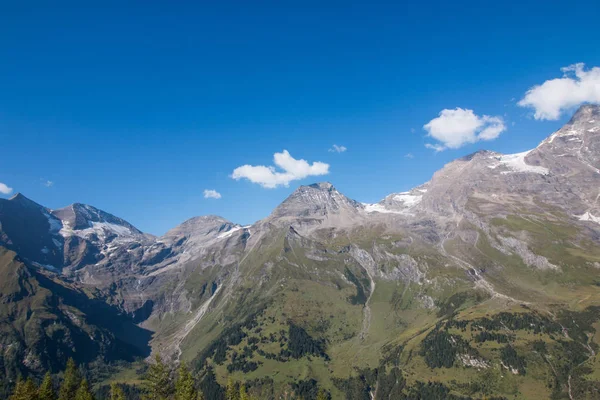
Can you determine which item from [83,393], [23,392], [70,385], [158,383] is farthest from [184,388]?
[70,385]

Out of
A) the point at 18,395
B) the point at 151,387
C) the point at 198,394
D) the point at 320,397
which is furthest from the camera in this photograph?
the point at 320,397

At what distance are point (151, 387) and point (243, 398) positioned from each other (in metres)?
22.3

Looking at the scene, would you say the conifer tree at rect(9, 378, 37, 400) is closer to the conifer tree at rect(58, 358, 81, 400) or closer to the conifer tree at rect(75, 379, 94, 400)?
the conifer tree at rect(75, 379, 94, 400)

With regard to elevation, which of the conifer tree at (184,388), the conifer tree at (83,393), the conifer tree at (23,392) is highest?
the conifer tree at (184,388)

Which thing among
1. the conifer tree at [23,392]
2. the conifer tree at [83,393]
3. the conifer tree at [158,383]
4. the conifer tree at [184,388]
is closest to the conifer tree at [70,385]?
the conifer tree at [83,393]

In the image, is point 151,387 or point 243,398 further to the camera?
point 243,398

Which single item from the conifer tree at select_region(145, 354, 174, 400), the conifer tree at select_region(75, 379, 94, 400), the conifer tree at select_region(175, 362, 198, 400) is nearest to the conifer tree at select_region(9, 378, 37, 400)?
the conifer tree at select_region(75, 379, 94, 400)

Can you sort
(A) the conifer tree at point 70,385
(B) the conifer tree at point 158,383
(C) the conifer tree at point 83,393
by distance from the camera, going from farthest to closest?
(A) the conifer tree at point 70,385 < (C) the conifer tree at point 83,393 < (B) the conifer tree at point 158,383

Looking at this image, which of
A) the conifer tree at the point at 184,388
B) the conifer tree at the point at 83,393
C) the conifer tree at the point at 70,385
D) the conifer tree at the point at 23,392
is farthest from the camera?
the conifer tree at the point at 70,385

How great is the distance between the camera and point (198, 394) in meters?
90.3

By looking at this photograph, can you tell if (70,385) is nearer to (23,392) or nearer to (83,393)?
(83,393)

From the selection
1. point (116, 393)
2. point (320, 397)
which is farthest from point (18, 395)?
point (320, 397)

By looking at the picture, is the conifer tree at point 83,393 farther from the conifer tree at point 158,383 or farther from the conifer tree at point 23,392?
the conifer tree at point 158,383

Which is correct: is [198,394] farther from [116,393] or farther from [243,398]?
[116,393]
